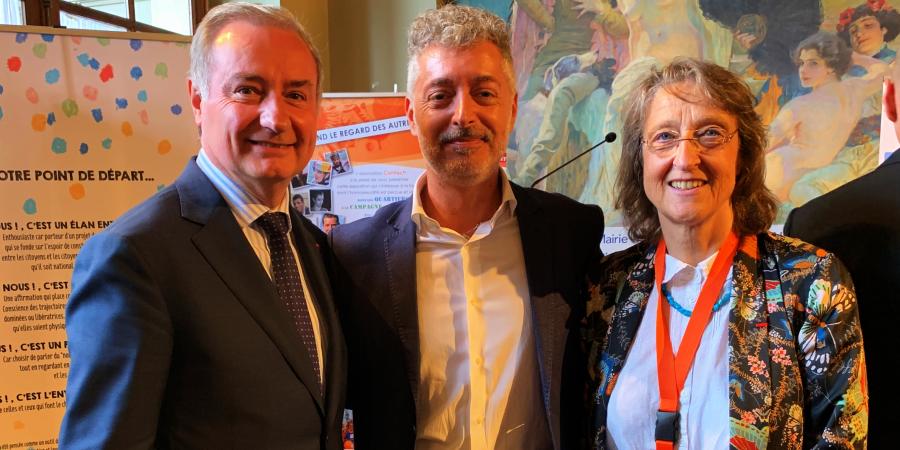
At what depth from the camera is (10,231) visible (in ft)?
7.92

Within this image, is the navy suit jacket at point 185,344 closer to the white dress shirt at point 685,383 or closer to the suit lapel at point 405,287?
the suit lapel at point 405,287

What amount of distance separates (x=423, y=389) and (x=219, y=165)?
2.66 feet

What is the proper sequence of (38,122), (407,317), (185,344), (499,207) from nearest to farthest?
(185,344) → (407,317) → (499,207) → (38,122)

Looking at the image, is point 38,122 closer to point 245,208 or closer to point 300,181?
point 300,181

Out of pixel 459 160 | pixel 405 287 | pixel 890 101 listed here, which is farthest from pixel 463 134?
pixel 890 101

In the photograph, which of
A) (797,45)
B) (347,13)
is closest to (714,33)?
(797,45)

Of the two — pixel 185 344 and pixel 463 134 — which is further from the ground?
pixel 463 134

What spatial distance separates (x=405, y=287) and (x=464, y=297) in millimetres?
170

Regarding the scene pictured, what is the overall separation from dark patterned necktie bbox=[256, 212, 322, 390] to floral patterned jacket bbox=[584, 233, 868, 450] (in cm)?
96

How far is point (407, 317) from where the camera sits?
169cm

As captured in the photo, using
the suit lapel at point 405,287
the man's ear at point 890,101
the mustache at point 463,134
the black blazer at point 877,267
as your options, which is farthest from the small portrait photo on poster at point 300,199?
the man's ear at point 890,101

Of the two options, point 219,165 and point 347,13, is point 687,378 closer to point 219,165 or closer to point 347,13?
point 219,165

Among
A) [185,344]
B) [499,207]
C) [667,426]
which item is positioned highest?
[499,207]

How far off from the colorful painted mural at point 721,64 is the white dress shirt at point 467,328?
2764 millimetres
